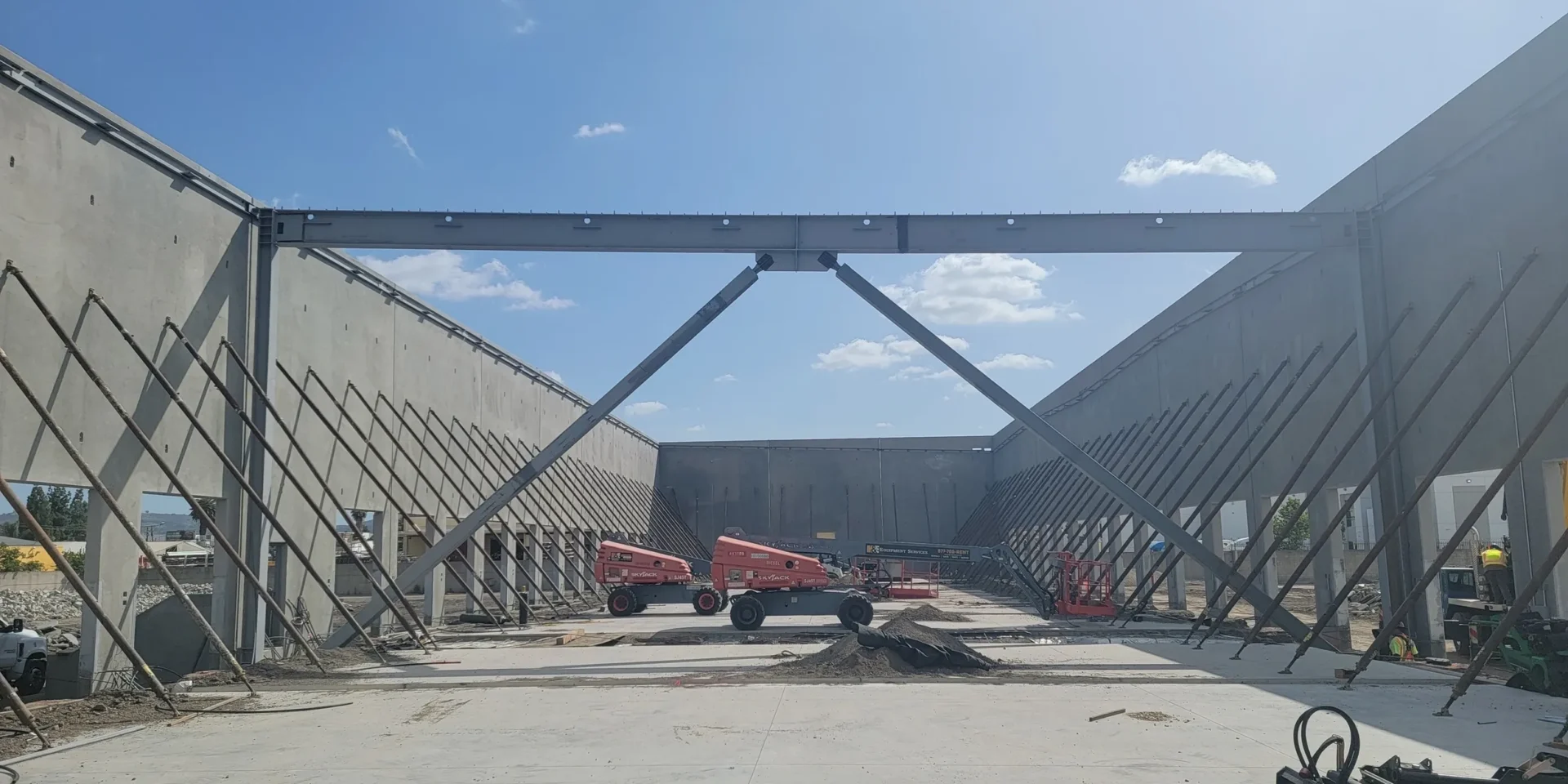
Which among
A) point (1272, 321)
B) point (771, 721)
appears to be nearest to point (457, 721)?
point (771, 721)

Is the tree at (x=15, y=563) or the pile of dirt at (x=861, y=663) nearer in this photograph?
the pile of dirt at (x=861, y=663)

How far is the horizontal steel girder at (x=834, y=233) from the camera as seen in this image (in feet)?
53.2

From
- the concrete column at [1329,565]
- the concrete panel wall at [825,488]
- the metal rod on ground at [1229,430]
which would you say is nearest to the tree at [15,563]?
the concrete panel wall at [825,488]

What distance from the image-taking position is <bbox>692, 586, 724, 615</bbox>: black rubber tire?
2270 centimetres

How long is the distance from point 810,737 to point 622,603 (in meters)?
16.1

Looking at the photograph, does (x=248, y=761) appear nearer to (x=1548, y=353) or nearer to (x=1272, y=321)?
(x=1548, y=353)

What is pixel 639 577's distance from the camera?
2400 cm

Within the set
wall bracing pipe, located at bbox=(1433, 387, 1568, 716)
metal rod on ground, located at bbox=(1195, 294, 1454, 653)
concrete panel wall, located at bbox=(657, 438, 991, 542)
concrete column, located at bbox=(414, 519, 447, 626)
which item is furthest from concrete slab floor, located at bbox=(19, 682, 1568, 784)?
concrete panel wall, located at bbox=(657, 438, 991, 542)

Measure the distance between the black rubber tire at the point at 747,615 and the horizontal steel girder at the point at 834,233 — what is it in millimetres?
6851

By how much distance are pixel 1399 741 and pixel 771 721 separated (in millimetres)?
5123

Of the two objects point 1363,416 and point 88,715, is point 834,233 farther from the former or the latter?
point 88,715

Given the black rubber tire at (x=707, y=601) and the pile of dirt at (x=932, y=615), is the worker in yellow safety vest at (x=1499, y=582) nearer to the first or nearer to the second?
the pile of dirt at (x=932, y=615)

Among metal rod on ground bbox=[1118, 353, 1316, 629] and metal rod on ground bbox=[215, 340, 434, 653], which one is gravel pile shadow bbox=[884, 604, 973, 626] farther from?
metal rod on ground bbox=[215, 340, 434, 653]

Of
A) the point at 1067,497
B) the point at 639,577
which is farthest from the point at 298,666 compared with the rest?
the point at 1067,497
